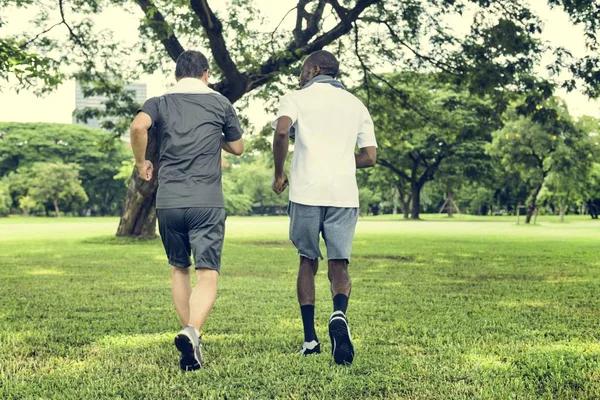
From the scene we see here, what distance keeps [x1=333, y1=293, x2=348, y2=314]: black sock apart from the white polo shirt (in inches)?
24.8

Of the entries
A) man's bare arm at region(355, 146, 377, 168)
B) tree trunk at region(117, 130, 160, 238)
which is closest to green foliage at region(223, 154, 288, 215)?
tree trunk at region(117, 130, 160, 238)

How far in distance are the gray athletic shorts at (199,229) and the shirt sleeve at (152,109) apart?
0.61 metres

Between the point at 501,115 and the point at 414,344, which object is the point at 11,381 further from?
the point at 501,115

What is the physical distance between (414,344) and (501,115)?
46.6ft

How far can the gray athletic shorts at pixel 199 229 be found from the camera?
4461 mm

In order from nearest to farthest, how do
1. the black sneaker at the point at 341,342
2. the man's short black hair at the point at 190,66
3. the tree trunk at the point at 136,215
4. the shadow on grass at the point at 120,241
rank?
the black sneaker at the point at 341,342 → the man's short black hair at the point at 190,66 → the shadow on grass at the point at 120,241 → the tree trunk at the point at 136,215

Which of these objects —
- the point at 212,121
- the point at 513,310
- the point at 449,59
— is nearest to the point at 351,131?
the point at 212,121

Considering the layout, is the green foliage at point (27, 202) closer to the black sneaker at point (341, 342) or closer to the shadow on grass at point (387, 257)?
the shadow on grass at point (387, 257)

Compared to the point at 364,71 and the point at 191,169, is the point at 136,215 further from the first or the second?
the point at 191,169

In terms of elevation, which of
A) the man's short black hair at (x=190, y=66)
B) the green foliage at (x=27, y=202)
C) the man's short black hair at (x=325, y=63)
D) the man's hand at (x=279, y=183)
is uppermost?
the man's short black hair at (x=325, y=63)

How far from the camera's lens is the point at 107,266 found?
1240cm

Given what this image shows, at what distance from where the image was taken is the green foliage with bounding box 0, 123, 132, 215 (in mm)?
→ 75250

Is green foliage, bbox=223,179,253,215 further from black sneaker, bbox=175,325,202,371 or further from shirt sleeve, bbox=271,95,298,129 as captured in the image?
black sneaker, bbox=175,325,202,371

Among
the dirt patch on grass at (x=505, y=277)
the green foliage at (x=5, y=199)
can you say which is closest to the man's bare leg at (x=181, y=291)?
the dirt patch on grass at (x=505, y=277)
